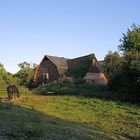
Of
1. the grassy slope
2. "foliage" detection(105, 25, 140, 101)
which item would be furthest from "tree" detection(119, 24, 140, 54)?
the grassy slope

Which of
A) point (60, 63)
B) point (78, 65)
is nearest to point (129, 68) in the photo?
point (78, 65)

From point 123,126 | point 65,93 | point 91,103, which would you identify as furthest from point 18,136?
point 65,93

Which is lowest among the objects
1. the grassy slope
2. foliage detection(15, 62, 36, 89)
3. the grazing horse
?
the grassy slope

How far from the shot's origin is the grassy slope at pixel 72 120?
13.6m

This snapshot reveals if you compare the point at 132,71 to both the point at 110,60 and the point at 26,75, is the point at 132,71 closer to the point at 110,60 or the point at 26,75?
the point at 110,60

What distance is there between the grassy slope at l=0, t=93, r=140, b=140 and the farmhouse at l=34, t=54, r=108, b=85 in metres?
36.9

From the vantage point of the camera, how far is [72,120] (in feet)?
77.5

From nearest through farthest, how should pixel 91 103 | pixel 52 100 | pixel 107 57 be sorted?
pixel 91 103, pixel 52 100, pixel 107 57

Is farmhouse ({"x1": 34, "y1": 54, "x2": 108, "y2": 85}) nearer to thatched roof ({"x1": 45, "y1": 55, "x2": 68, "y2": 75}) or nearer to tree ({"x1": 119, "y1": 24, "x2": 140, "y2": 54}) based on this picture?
thatched roof ({"x1": 45, "y1": 55, "x2": 68, "y2": 75})

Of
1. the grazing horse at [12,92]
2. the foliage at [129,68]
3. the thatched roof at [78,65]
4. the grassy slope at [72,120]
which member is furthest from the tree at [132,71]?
the thatched roof at [78,65]

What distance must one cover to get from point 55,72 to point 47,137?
67745 mm

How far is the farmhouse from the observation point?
7612 centimetres

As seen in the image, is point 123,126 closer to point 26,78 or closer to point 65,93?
point 65,93

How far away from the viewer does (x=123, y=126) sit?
24109 mm
